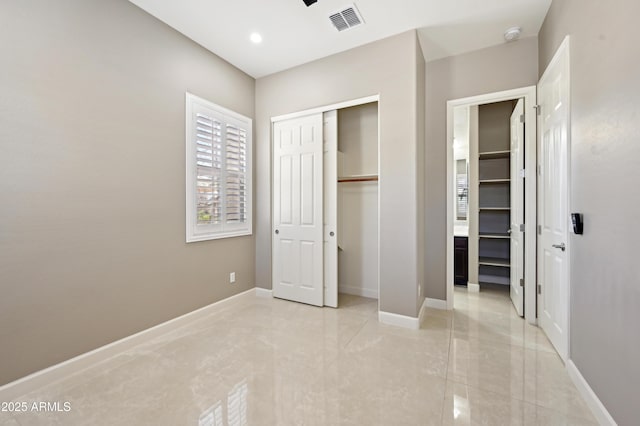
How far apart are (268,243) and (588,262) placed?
10.4 ft

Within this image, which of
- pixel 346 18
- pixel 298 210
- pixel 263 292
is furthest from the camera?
pixel 263 292

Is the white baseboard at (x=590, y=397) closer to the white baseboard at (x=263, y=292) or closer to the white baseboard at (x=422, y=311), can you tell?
the white baseboard at (x=422, y=311)

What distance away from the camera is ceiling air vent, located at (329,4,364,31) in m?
2.50

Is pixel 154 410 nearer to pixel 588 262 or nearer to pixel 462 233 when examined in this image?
pixel 588 262

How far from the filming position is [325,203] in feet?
11.1

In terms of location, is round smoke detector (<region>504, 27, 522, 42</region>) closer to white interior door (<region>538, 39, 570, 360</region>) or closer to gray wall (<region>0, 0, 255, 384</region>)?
white interior door (<region>538, 39, 570, 360</region>)

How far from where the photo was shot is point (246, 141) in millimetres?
3633

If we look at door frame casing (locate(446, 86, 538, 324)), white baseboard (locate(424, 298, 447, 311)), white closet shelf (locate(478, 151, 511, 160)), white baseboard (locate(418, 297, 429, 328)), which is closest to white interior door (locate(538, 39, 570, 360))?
door frame casing (locate(446, 86, 538, 324))

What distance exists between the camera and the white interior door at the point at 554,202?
209 centimetres

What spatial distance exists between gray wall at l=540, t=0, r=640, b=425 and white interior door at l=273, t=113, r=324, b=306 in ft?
7.59

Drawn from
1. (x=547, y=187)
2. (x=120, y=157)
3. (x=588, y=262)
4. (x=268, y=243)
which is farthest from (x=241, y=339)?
(x=547, y=187)

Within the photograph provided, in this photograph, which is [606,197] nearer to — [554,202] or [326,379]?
[554,202]

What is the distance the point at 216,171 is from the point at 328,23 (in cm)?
197

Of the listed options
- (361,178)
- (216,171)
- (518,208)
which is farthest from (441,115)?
(216,171)
